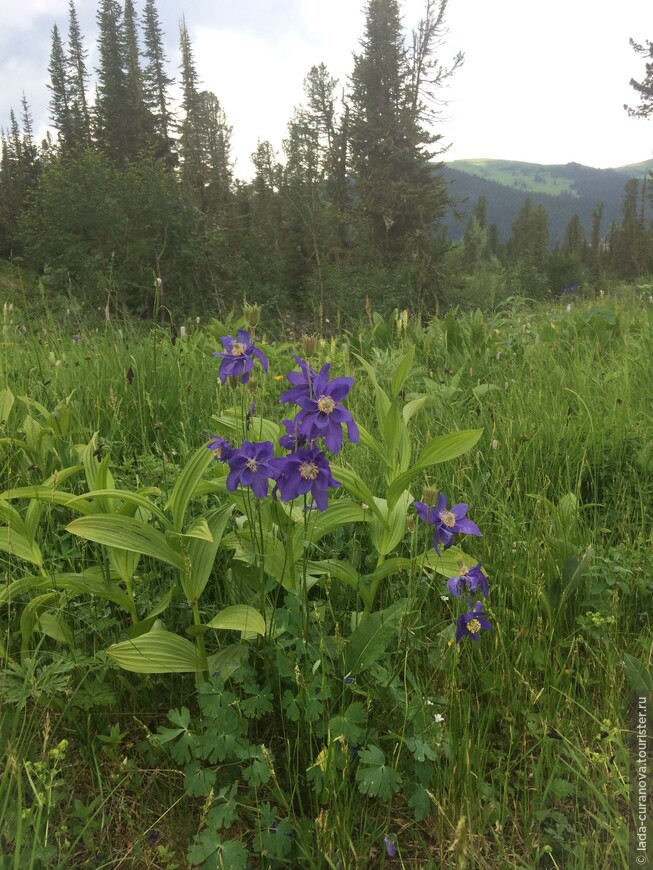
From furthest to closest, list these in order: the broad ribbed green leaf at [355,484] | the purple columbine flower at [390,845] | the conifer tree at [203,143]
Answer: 1. the conifer tree at [203,143]
2. the broad ribbed green leaf at [355,484]
3. the purple columbine flower at [390,845]

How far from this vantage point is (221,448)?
145 centimetres

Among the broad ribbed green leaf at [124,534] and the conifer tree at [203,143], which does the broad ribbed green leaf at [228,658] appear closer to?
the broad ribbed green leaf at [124,534]

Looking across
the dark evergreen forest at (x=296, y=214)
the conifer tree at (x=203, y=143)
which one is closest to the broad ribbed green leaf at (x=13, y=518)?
the dark evergreen forest at (x=296, y=214)

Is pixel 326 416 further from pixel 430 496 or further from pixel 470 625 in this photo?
pixel 470 625

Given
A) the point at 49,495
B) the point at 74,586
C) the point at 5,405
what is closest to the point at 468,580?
the point at 74,586

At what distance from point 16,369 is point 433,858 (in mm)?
3466

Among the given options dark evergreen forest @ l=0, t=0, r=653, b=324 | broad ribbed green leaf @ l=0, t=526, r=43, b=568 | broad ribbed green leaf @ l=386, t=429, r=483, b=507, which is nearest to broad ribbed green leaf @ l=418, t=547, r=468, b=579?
broad ribbed green leaf @ l=386, t=429, r=483, b=507

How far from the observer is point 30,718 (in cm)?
146

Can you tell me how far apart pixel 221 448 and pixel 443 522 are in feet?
2.13

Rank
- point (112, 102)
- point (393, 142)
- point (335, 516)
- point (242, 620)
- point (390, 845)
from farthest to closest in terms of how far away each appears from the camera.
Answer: point (112, 102) < point (393, 142) < point (335, 516) < point (242, 620) < point (390, 845)

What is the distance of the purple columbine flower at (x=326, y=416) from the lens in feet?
4.27

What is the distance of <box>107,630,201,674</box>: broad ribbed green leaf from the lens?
4.47 ft

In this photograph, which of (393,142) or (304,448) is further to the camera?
(393,142)

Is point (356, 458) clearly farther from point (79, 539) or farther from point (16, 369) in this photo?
point (16, 369)
